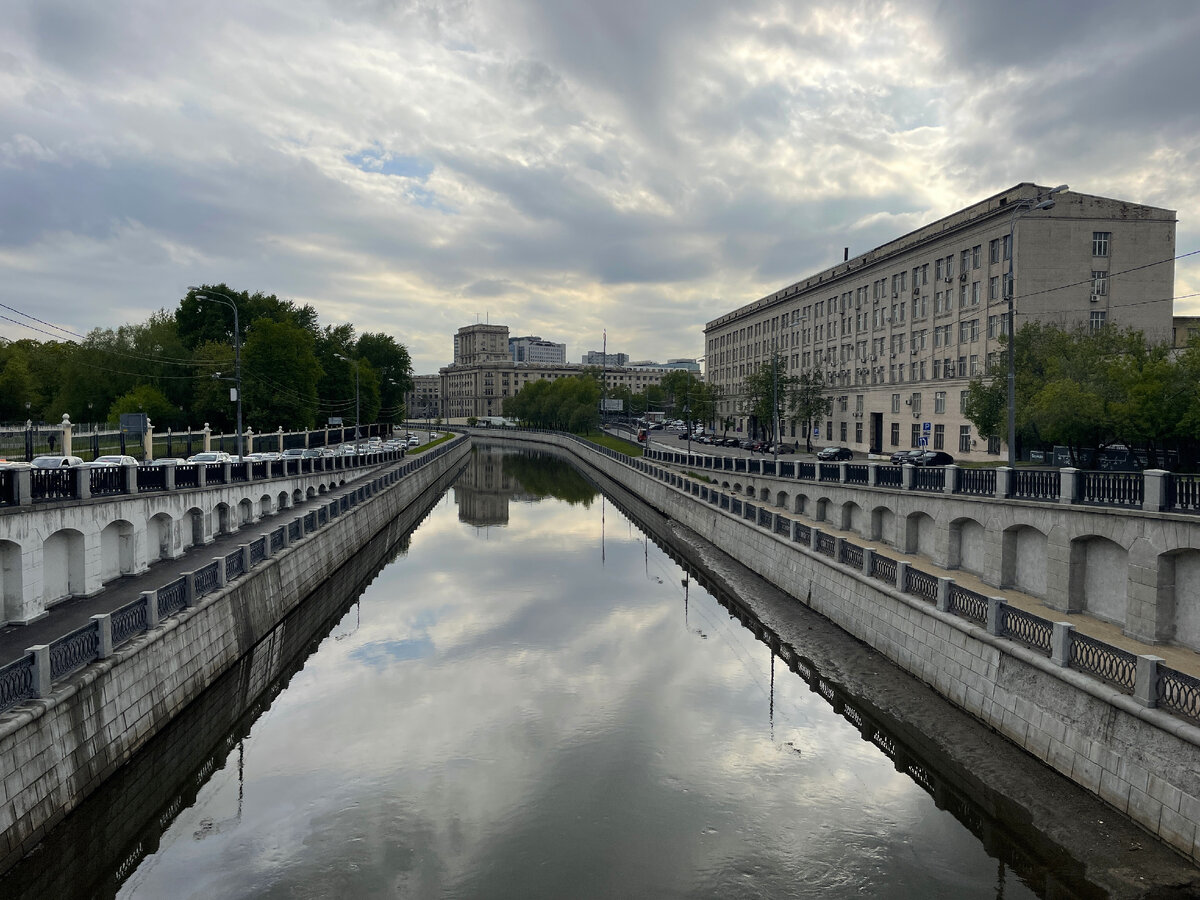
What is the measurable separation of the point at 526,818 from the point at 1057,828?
29.0 feet

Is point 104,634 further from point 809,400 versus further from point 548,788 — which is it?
point 809,400

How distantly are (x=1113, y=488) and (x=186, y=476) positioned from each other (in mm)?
27715

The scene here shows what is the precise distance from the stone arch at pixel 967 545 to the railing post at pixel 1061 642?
8.93 meters

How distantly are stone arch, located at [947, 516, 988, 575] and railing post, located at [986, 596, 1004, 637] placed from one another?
23.4 feet

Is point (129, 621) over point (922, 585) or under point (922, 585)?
over

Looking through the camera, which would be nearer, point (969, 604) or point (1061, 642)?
point (1061, 642)

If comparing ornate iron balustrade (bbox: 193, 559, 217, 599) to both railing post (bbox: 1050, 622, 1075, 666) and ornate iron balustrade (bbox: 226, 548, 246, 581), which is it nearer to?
ornate iron balustrade (bbox: 226, 548, 246, 581)

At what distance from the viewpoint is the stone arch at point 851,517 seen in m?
31.8

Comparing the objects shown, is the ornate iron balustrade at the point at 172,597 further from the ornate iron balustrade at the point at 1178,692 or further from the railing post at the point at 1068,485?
the railing post at the point at 1068,485

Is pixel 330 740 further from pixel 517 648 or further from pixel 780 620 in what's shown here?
pixel 780 620

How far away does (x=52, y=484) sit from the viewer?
1798cm

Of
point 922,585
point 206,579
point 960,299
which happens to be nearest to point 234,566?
point 206,579

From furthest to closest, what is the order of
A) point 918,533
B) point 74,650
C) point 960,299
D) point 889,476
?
1. point 960,299
2. point 889,476
3. point 918,533
4. point 74,650

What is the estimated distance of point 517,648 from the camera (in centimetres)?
2352
